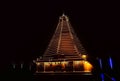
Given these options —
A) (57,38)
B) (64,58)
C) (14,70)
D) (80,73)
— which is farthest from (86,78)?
(14,70)

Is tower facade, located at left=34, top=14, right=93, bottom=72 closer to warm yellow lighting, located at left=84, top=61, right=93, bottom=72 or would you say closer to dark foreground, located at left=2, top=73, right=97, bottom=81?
warm yellow lighting, located at left=84, top=61, right=93, bottom=72

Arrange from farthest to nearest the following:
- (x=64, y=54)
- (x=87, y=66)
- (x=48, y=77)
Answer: (x=48, y=77) → (x=64, y=54) → (x=87, y=66)

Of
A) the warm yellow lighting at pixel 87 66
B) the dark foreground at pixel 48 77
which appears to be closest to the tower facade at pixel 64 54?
the warm yellow lighting at pixel 87 66

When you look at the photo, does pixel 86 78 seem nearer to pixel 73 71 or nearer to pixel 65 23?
pixel 73 71

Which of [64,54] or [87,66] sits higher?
[64,54]

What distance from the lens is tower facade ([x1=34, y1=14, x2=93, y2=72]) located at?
70.0ft

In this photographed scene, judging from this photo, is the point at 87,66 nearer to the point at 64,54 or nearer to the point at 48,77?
the point at 64,54

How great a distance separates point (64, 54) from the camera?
2173cm

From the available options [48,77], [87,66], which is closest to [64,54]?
[87,66]

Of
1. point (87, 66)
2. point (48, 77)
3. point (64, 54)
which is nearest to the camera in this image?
point (87, 66)

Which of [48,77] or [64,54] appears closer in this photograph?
[64,54]

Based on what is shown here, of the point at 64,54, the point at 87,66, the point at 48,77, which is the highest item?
the point at 64,54

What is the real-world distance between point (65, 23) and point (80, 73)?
437 centimetres

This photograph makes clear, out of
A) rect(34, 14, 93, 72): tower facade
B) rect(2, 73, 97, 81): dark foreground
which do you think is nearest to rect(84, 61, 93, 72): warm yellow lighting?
rect(34, 14, 93, 72): tower facade
